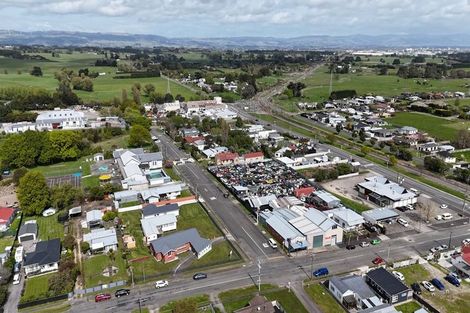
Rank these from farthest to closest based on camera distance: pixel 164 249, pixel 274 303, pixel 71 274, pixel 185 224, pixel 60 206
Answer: pixel 60 206, pixel 185 224, pixel 164 249, pixel 71 274, pixel 274 303

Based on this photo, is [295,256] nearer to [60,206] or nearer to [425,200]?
[425,200]

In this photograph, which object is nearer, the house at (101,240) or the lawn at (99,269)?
the lawn at (99,269)

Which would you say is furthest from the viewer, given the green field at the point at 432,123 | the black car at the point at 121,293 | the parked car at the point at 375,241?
the green field at the point at 432,123

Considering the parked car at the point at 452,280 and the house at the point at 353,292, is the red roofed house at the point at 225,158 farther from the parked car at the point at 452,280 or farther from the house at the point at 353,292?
the parked car at the point at 452,280

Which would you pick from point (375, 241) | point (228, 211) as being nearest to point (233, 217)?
point (228, 211)

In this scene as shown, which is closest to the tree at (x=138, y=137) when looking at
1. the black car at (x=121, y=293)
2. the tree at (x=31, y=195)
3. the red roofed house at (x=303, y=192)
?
the tree at (x=31, y=195)

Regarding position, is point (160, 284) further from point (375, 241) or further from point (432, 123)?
point (432, 123)

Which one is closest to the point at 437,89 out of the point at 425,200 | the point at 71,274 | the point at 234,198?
the point at 425,200
